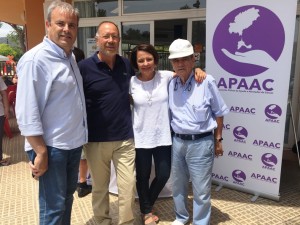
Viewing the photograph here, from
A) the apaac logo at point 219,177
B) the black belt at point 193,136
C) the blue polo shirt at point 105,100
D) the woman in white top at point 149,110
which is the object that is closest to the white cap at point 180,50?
the woman in white top at point 149,110

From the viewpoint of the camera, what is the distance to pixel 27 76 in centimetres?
173

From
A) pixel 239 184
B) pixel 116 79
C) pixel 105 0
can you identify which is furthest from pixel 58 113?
pixel 105 0

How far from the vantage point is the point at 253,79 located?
3.12 meters

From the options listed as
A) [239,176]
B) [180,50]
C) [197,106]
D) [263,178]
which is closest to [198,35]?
[239,176]

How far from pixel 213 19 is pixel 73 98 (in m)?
2.04

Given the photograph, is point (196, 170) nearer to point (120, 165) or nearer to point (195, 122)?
point (195, 122)

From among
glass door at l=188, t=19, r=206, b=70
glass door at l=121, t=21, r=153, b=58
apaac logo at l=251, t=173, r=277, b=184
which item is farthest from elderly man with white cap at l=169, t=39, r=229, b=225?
glass door at l=121, t=21, r=153, b=58

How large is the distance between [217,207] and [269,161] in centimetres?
76

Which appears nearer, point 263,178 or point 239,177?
point 263,178

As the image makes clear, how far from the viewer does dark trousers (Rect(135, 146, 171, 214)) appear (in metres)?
2.69

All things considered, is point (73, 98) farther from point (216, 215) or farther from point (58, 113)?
point (216, 215)

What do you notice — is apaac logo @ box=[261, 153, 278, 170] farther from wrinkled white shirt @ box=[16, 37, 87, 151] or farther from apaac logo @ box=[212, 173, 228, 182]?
wrinkled white shirt @ box=[16, 37, 87, 151]

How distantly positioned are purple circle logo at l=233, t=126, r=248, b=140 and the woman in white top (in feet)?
3.46

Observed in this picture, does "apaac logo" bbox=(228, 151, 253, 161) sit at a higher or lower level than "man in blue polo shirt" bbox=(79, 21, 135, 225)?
lower
